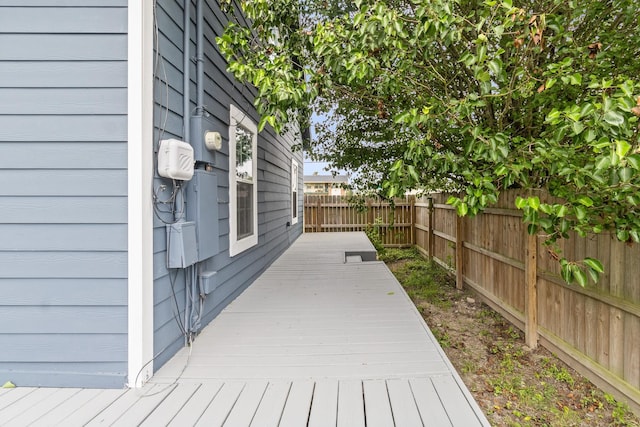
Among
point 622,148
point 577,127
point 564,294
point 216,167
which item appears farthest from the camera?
point 216,167

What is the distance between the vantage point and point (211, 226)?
2.70 metres

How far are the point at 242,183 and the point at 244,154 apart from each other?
38 centimetres

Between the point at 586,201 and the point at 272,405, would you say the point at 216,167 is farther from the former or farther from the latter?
the point at 586,201

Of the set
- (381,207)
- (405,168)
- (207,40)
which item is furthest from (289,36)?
(381,207)

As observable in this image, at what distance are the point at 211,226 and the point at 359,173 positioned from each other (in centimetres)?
345

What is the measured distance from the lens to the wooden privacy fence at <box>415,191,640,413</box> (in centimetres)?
214

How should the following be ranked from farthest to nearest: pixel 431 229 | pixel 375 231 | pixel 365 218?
pixel 365 218 < pixel 375 231 < pixel 431 229

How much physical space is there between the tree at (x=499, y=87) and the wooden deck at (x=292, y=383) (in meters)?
1.07

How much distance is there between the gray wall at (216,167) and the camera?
2.21m

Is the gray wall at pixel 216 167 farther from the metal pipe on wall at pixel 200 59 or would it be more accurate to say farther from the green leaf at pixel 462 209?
the green leaf at pixel 462 209

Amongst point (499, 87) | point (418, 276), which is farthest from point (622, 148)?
point (418, 276)

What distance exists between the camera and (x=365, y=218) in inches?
395

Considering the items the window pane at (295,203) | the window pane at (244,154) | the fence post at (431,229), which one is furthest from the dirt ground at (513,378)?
the window pane at (295,203)

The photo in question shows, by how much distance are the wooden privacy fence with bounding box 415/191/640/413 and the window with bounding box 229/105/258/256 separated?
3048 millimetres
